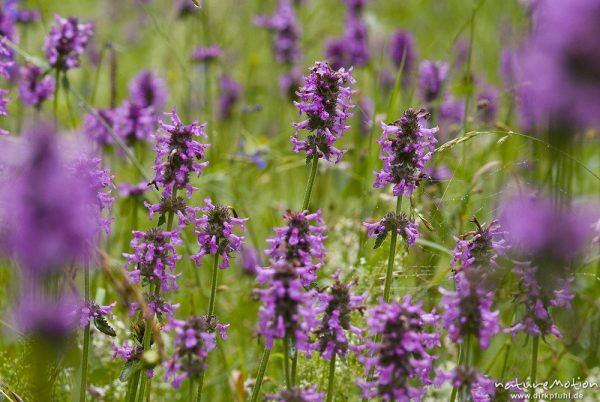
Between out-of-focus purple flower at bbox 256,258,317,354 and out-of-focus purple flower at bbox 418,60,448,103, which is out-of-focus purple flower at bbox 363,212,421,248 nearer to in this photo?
out-of-focus purple flower at bbox 256,258,317,354

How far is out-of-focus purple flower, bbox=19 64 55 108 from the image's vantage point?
4211mm

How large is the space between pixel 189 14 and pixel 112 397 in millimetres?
3604

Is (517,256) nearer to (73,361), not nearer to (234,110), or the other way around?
(73,361)

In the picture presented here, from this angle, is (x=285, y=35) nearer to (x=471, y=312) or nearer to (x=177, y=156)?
(x=177, y=156)

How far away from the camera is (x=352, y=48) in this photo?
6156mm

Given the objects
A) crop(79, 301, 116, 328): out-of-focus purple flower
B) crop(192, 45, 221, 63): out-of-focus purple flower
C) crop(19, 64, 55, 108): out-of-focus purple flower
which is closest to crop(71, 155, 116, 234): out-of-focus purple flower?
crop(79, 301, 116, 328): out-of-focus purple flower

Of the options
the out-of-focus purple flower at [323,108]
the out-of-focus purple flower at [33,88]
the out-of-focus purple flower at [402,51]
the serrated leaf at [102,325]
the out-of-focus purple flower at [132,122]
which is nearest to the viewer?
the serrated leaf at [102,325]

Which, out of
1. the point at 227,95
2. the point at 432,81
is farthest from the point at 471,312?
the point at 227,95

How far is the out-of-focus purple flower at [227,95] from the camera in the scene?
6.41 metres

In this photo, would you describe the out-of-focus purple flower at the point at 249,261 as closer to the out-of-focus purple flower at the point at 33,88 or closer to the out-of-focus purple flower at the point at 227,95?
the out-of-focus purple flower at the point at 33,88

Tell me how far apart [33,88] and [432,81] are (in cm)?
239

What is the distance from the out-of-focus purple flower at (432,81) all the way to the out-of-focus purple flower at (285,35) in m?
1.63

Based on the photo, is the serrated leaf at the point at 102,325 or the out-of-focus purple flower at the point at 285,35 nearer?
the serrated leaf at the point at 102,325

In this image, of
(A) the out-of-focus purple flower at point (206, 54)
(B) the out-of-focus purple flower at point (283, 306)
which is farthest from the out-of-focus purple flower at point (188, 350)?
(A) the out-of-focus purple flower at point (206, 54)
